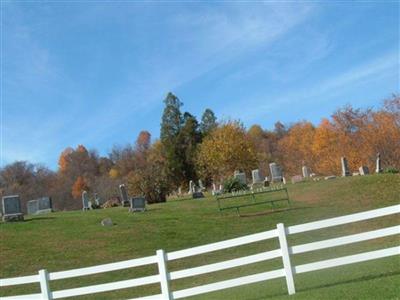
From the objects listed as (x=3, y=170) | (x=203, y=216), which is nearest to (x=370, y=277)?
(x=203, y=216)

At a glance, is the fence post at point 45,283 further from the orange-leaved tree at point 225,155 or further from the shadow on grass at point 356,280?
the orange-leaved tree at point 225,155

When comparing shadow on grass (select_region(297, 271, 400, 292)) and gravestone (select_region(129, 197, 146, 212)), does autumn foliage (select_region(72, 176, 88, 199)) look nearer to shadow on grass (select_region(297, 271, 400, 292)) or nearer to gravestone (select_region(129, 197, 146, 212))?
gravestone (select_region(129, 197, 146, 212))

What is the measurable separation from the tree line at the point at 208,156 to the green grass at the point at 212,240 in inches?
574

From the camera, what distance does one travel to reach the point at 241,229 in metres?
22.7

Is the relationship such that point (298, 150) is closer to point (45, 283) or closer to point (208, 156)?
point (208, 156)

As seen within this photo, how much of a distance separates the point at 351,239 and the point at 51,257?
1380cm

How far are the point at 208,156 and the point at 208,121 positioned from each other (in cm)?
1739

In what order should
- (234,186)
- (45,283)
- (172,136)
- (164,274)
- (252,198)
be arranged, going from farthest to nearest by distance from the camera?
(172,136) → (234,186) → (252,198) → (45,283) → (164,274)

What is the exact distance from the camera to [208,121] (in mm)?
87062

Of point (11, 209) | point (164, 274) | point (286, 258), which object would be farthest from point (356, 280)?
point (11, 209)

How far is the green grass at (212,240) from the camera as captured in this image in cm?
973

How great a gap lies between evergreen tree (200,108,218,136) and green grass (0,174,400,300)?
52.3 metres

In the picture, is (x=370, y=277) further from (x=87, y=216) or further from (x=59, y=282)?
(x=87, y=216)

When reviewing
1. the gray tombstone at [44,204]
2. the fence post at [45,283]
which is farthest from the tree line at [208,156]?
the fence post at [45,283]
